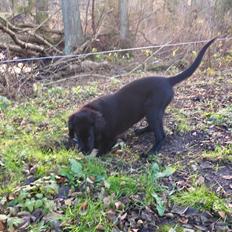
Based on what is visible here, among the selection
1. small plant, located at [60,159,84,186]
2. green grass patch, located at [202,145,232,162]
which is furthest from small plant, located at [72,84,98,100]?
small plant, located at [60,159,84,186]

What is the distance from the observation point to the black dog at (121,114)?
166 inches

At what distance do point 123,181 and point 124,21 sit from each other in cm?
1104

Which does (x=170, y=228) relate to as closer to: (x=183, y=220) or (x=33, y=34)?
(x=183, y=220)

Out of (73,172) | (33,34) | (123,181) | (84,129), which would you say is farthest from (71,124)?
(33,34)

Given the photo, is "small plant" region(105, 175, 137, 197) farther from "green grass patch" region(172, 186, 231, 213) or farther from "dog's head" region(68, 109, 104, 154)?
"dog's head" region(68, 109, 104, 154)

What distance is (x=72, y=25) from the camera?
39.9 feet

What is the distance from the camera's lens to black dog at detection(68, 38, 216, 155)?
13.8 feet

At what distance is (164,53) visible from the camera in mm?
11945

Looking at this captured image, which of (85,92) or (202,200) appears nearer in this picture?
(202,200)

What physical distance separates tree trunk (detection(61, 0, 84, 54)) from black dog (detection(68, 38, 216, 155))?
24.8 feet

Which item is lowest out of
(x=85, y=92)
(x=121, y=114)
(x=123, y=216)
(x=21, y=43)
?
(x=85, y=92)

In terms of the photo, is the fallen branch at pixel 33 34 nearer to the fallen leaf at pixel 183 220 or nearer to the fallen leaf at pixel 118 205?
the fallen leaf at pixel 118 205

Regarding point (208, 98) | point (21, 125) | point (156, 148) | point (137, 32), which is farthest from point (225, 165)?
point (137, 32)

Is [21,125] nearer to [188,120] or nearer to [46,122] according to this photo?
[46,122]
